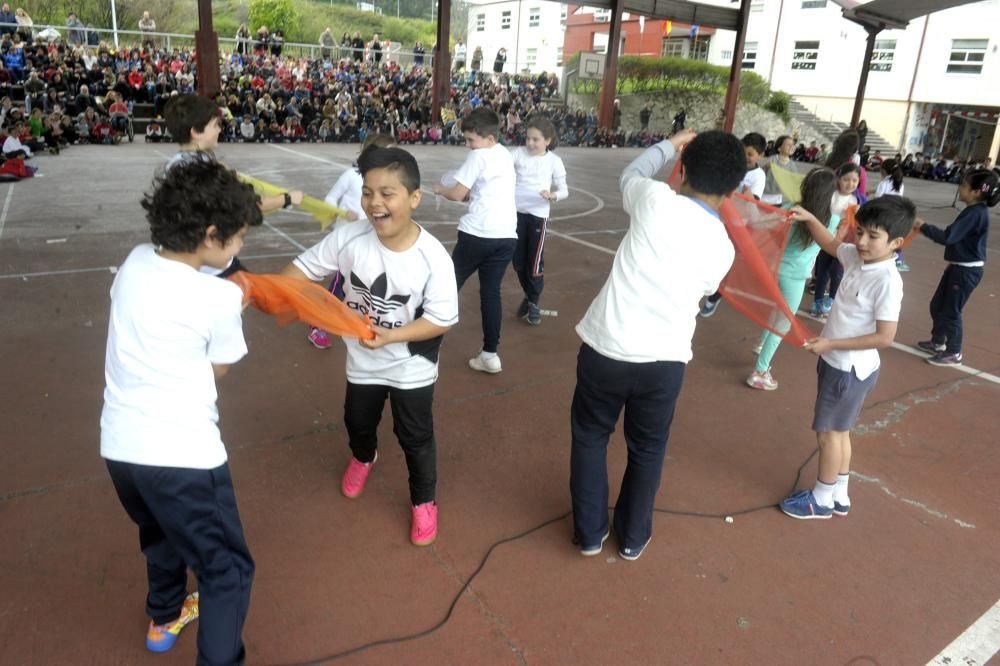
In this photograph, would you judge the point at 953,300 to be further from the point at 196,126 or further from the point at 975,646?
the point at 196,126

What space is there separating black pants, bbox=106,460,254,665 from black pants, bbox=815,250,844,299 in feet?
20.9

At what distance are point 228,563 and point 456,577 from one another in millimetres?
1067

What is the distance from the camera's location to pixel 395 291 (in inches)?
106

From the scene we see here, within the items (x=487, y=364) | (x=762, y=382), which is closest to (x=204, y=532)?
(x=487, y=364)

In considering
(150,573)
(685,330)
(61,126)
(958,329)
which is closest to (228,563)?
(150,573)

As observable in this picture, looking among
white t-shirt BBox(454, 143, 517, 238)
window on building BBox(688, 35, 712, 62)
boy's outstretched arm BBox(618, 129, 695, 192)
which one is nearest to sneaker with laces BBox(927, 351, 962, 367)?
white t-shirt BBox(454, 143, 517, 238)

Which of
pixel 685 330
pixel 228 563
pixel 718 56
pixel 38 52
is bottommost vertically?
pixel 228 563

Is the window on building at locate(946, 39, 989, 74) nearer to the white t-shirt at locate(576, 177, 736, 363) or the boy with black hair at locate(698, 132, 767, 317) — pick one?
the boy with black hair at locate(698, 132, 767, 317)

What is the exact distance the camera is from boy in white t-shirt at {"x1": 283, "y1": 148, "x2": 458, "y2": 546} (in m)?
2.56

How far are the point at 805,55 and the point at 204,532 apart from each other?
135 ft

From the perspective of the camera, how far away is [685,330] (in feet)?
8.68

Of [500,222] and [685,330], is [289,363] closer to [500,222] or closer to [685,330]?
[500,222]

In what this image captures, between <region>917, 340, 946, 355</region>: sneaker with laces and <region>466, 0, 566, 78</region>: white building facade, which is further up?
<region>466, 0, 566, 78</region>: white building facade

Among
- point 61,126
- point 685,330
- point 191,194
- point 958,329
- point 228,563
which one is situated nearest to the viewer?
point 191,194
